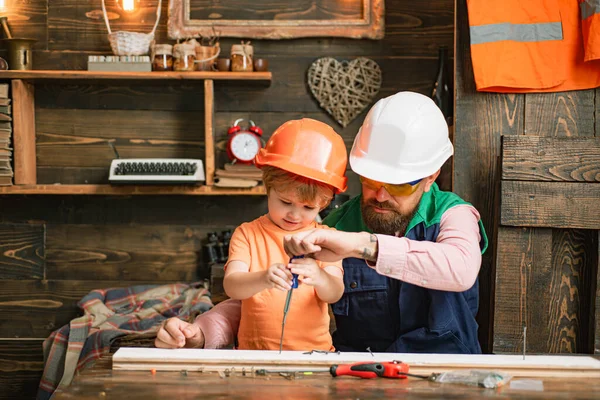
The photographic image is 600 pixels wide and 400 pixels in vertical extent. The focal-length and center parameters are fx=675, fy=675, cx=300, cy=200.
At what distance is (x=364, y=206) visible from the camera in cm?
216

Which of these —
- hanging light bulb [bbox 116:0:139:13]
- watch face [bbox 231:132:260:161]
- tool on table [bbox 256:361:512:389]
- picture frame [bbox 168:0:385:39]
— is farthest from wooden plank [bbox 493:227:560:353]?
hanging light bulb [bbox 116:0:139:13]

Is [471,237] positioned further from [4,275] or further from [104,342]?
[4,275]

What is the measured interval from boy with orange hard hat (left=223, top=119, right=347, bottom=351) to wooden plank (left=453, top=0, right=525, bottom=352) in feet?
3.36

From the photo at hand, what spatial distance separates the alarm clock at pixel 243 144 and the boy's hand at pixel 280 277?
234 centimetres

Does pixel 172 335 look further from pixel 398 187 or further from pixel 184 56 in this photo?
pixel 184 56

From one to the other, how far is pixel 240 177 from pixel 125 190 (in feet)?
2.24

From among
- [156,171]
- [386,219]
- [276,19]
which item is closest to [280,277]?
[386,219]

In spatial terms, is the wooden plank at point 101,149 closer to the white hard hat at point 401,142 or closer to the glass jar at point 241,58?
the glass jar at point 241,58

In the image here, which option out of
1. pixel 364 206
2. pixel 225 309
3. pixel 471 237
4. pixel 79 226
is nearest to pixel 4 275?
pixel 79 226

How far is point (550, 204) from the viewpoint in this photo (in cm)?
261

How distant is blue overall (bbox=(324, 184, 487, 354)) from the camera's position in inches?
79.9

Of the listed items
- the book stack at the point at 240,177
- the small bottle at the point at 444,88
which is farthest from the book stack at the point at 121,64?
the small bottle at the point at 444,88

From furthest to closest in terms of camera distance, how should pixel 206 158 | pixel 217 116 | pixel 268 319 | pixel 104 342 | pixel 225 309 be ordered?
1. pixel 217 116
2. pixel 206 158
3. pixel 104 342
4. pixel 225 309
5. pixel 268 319

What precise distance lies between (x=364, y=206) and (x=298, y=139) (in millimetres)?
368
